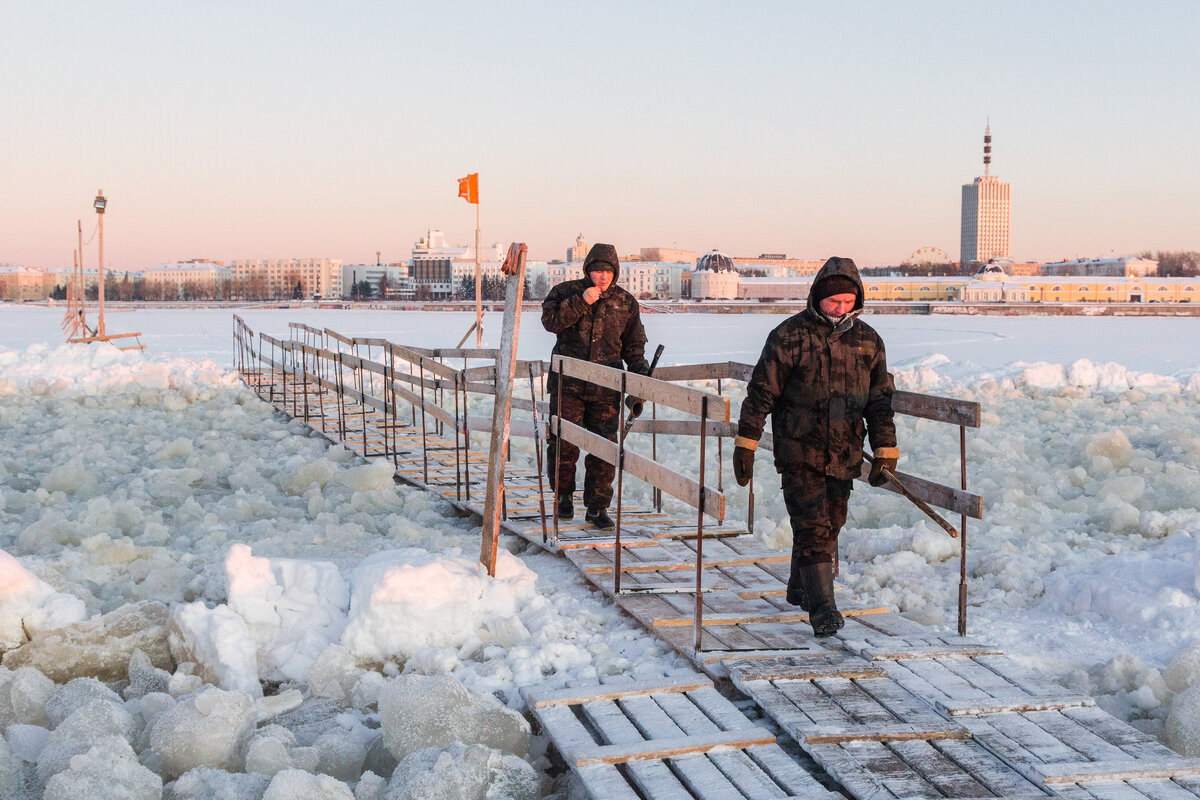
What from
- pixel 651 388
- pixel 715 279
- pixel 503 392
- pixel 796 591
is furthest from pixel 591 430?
pixel 715 279

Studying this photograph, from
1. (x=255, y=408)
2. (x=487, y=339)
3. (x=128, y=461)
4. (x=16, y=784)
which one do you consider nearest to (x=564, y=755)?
(x=16, y=784)

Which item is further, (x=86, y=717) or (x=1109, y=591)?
(x=1109, y=591)

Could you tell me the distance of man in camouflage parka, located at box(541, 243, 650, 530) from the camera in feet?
19.2

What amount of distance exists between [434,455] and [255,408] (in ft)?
16.8

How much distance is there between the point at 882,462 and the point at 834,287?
733 millimetres

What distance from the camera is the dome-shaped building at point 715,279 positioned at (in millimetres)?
137250

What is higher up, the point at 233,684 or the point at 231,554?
the point at 231,554

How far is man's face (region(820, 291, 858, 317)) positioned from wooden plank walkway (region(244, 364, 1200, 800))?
4.27 feet

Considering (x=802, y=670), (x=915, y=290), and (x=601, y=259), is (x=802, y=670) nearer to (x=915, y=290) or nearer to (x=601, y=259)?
(x=601, y=259)

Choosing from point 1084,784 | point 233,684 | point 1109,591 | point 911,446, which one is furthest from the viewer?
point 911,446

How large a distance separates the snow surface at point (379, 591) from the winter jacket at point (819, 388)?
982 millimetres

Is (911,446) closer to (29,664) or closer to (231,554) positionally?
(231,554)

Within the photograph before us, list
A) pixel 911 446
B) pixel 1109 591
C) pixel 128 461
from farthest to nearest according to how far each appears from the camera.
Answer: pixel 911 446 → pixel 128 461 → pixel 1109 591

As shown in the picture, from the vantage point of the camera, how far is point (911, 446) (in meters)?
10.3
